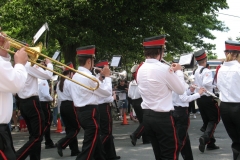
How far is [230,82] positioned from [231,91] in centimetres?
15

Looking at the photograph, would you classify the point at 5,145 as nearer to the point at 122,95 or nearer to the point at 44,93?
the point at 44,93

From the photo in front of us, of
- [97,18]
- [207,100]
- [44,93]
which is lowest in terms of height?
[207,100]

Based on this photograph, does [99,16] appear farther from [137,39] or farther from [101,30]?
[137,39]

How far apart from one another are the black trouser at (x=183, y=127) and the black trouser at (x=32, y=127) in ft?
7.98

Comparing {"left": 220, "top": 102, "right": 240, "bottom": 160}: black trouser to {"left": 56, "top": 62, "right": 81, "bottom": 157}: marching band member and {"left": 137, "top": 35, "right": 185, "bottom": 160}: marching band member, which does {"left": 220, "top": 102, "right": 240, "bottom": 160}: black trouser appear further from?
{"left": 56, "top": 62, "right": 81, "bottom": 157}: marching band member

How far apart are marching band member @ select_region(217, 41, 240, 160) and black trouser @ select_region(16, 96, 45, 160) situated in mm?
3186

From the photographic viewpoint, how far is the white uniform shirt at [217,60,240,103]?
630 cm

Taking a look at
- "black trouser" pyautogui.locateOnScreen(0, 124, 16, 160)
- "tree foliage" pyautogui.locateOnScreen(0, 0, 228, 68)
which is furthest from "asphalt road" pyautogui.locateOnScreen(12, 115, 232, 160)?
"tree foliage" pyautogui.locateOnScreen(0, 0, 228, 68)

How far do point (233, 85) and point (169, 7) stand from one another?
10387 millimetres

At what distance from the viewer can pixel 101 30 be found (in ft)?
53.6

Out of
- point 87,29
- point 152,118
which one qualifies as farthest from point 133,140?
point 87,29

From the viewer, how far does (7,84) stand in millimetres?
3916

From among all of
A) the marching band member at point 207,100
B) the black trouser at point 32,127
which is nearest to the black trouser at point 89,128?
the black trouser at point 32,127

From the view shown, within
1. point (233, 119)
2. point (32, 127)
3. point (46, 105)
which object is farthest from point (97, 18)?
point (233, 119)
